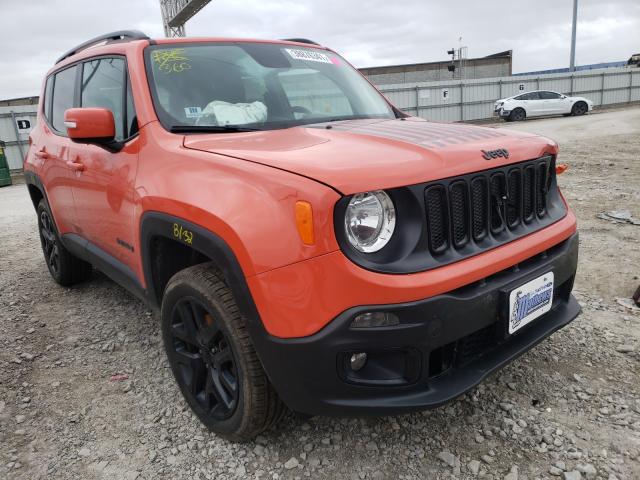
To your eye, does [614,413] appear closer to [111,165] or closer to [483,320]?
[483,320]

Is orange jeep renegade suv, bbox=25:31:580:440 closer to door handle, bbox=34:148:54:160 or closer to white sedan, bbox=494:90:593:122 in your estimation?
door handle, bbox=34:148:54:160

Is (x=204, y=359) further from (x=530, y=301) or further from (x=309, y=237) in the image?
(x=530, y=301)

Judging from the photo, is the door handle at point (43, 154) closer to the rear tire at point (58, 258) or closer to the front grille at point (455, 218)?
the rear tire at point (58, 258)

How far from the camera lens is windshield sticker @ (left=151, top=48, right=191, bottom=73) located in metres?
2.62

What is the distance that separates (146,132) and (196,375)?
3.84 ft

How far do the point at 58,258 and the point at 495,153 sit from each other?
359cm

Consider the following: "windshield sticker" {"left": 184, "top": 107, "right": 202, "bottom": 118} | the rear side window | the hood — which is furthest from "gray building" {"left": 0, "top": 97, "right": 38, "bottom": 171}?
the hood

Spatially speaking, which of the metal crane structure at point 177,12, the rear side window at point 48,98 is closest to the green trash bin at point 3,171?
the metal crane structure at point 177,12

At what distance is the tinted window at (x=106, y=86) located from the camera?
8.89 feet

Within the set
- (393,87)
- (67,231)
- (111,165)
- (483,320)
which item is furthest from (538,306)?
(393,87)

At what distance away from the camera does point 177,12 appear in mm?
22453

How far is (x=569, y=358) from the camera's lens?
8.98 feet

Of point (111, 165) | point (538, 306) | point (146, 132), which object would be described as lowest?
point (538, 306)

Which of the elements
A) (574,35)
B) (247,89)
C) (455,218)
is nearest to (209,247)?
(455,218)
